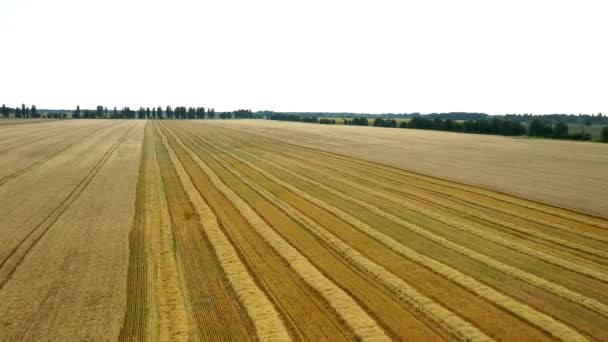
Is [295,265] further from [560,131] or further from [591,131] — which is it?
[591,131]

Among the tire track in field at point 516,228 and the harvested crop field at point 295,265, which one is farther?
the tire track in field at point 516,228

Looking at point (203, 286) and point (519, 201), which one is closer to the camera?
point (203, 286)

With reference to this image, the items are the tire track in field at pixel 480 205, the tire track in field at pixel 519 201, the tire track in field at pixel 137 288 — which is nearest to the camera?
the tire track in field at pixel 137 288

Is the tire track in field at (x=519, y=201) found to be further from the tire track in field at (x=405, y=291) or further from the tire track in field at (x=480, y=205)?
the tire track in field at (x=405, y=291)

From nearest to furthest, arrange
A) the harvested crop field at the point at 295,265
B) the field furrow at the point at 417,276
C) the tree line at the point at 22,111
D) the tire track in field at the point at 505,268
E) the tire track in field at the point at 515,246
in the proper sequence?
the harvested crop field at the point at 295,265
the field furrow at the point at 417,276
the tire track in field at the point at 505,268
the tire track in field at the point at 515,246
the tree line at the point at 22,111

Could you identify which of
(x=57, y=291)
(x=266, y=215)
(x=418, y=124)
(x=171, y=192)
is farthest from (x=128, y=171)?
(x=418, y=124)

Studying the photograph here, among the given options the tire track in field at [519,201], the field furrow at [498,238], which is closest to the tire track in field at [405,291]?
the field furrow at [498,238]

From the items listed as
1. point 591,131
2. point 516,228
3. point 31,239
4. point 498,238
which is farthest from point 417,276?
point 591,131
